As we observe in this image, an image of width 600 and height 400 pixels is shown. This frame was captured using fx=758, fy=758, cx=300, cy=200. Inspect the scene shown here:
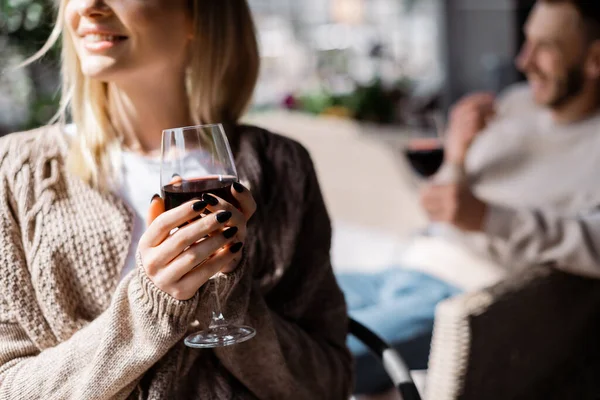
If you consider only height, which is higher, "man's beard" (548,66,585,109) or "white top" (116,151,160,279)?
"white top" (116,151,160,279)

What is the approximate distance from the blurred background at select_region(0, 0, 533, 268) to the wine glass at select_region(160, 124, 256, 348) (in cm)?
53

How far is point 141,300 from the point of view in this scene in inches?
43.4

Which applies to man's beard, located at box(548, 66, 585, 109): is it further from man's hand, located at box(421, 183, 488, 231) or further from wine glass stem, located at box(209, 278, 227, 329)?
wine glass stem, located at box(209, 278, 227, 329)

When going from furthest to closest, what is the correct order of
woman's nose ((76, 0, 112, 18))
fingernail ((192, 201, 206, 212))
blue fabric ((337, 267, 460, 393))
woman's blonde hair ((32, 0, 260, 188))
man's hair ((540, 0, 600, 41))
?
man's hair ((540, 0, 600, 41))
blue fabric ((337, 267, 460, 393))
woman's blonde hair ((32, 0, 260, 188))
woman's nose ((76, 0, 112, 18))
fingernail ((192, 201, 206, 212))

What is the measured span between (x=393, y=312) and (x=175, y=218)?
1511 millimetres

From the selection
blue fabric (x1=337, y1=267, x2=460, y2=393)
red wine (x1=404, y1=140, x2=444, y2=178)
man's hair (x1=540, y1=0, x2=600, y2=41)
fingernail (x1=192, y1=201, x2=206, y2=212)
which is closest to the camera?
fingernail (x1=192, y1=201, x2=206, y2=212)

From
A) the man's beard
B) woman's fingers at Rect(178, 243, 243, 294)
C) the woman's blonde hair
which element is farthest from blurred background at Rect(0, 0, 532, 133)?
the man's beard

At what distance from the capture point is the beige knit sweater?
1165 mm

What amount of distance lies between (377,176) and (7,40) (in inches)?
90.8

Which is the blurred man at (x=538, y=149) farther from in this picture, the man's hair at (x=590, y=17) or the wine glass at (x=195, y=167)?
the wine glass at (x=195, y=167)

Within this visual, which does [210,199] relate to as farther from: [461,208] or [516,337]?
[461,208]

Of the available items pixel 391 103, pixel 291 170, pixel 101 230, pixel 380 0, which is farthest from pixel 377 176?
pixel 380 0

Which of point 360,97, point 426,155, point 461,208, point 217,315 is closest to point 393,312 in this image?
point 461,208

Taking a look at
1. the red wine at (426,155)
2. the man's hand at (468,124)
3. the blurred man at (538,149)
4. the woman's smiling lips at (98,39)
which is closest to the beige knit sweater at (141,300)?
the woman's smiling lips at (98,39)
